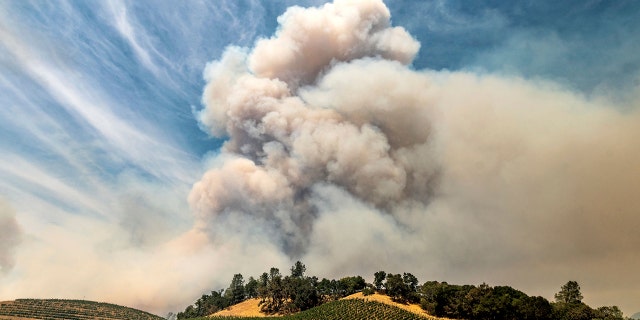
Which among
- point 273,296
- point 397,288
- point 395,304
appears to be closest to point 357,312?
point 395,304

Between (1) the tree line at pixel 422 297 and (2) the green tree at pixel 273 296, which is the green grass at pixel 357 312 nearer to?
(1) the tree line at pixel 422 297

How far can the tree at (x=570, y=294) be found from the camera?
92.6 m

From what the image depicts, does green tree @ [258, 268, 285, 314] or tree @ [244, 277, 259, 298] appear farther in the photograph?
tree @ [244, 277, 259, 298]

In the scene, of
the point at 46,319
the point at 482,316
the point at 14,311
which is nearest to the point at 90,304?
the point at 14,311

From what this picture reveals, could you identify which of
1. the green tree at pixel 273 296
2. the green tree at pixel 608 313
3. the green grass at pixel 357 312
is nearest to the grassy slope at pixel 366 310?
the green grass at pixel 357 312

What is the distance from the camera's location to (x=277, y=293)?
101 metres

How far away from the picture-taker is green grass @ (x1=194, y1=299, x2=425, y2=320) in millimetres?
75000

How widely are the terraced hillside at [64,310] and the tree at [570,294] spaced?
136954 mm

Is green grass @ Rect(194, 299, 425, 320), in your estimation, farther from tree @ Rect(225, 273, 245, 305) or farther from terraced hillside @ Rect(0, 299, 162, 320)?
terraced hillside @ Rect(0, 299, 162, 320)

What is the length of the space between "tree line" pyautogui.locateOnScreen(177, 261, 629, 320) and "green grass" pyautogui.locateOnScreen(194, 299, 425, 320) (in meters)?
9.48

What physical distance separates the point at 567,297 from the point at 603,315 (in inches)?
480

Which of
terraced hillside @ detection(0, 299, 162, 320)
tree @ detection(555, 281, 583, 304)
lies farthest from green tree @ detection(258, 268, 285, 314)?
tree @ detection(555, 281, 583, 304)

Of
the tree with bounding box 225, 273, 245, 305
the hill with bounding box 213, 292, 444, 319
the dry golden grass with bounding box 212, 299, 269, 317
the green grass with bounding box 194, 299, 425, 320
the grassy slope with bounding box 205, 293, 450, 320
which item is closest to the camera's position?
the green grass with bounding box 194, 299, 425, 320

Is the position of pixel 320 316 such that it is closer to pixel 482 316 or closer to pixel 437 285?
pixel 437 285
